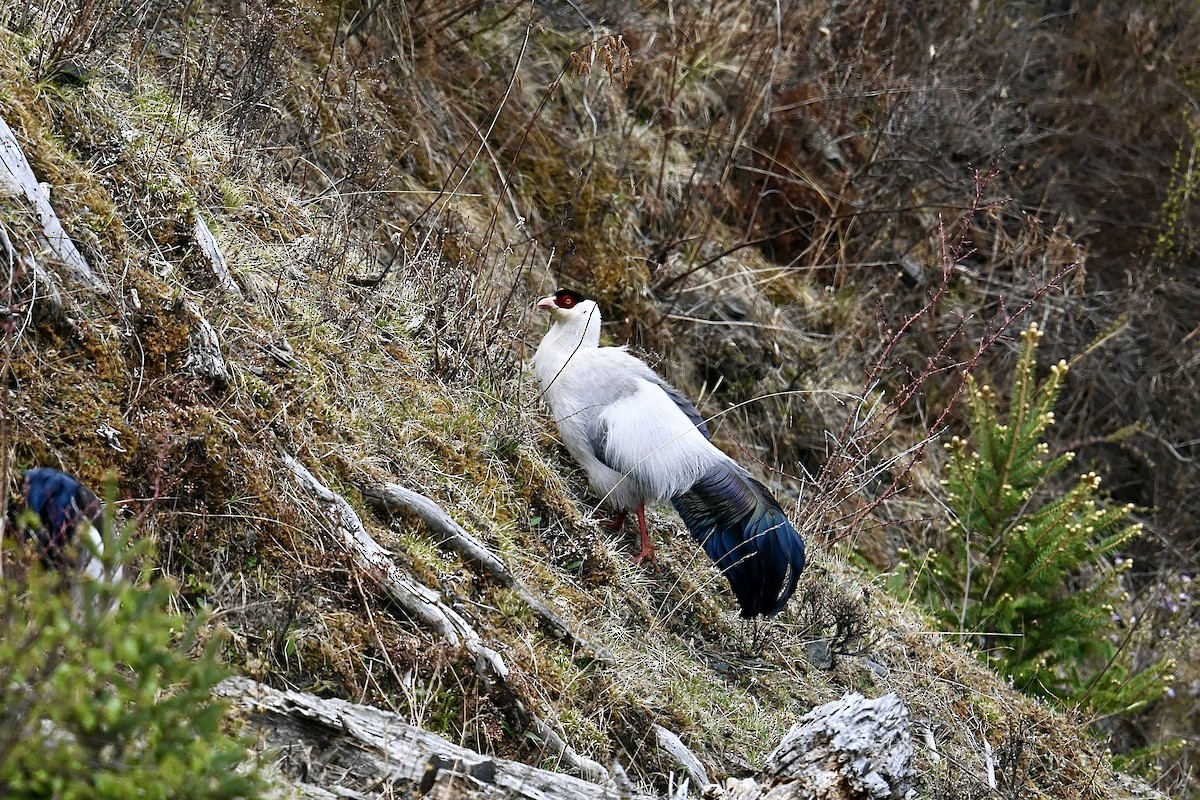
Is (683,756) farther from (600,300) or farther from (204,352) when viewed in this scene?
(600,300)

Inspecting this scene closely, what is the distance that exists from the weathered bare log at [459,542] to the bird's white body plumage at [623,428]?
2.89ft

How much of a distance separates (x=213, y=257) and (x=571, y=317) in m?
1.63

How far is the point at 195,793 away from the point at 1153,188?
8674mm

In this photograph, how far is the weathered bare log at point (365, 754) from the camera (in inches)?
112

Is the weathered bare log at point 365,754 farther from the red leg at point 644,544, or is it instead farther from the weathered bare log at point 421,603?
the red leg at point 644,544

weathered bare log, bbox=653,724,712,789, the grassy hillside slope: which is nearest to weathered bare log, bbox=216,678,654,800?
the grassy hillside slope

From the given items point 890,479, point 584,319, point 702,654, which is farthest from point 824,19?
point 702,654

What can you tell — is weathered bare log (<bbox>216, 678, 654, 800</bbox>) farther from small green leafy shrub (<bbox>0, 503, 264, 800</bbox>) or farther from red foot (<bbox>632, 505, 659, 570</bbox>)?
red foot (<bbox>632, 505, 659, 570</bbox>)

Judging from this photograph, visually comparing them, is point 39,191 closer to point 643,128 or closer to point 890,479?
point 643,128

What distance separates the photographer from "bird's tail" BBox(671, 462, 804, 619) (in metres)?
4.43

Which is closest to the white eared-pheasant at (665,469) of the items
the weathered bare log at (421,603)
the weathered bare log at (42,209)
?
the weathered bare log at (421,603)

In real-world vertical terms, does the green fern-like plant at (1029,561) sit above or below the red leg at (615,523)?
below

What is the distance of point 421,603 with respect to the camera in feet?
11.4

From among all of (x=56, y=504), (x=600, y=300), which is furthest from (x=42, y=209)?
(x=600, y=300)
